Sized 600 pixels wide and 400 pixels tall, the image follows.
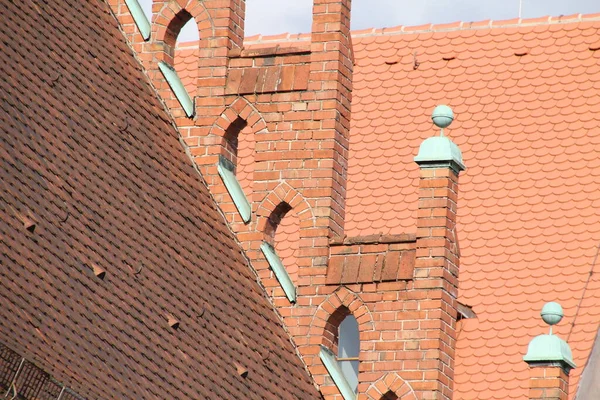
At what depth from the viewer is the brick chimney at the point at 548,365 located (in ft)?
54.1

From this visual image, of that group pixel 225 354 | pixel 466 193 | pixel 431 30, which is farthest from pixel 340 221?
pixel 431 30

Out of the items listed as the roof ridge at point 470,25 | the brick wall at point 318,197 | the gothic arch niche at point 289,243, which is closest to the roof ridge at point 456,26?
the roof ridge at point 470,25

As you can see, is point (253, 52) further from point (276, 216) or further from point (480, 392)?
point (480, 392)

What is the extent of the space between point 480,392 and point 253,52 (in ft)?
13.4

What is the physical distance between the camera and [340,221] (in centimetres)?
1645

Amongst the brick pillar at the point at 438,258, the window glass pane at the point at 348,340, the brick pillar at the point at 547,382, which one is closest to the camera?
the brick pillar at the point at 438,258

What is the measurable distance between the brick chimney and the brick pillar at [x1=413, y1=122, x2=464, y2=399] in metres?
1.07

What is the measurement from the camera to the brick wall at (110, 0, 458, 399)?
15609mm

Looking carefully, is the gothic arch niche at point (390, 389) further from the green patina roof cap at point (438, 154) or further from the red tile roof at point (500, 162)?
the red tile roof at point (500, 162)

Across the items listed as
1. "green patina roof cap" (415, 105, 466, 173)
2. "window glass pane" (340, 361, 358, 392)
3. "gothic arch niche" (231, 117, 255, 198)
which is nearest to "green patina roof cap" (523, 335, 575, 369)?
"green patina roof cap" (415, 105, 466, 173)

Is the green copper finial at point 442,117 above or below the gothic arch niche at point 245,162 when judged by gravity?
below

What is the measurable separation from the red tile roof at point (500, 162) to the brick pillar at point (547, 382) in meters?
1.44

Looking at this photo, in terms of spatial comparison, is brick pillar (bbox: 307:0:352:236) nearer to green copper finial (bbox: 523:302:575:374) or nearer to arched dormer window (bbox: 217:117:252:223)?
arched dormer window (bbox: 217:117:252:223)

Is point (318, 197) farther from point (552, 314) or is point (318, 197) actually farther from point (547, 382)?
point (547, 382)
